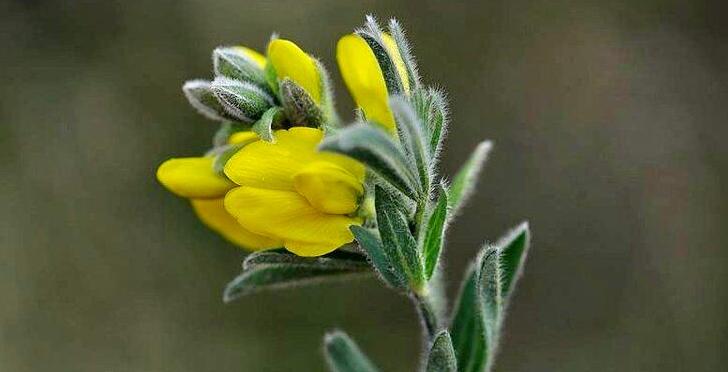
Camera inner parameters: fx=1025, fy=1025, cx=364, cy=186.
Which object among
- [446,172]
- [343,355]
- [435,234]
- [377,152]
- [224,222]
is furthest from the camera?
[446,172]

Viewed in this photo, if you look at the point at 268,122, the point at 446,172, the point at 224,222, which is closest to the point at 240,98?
the point at 268,122

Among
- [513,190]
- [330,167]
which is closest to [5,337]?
[513,190]

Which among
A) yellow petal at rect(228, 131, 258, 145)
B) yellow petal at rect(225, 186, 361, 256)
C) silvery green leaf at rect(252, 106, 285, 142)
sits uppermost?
silvery green leaf at rect(252, 106, 285, 142)

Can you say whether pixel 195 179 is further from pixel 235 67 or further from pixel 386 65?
pixel 386 65

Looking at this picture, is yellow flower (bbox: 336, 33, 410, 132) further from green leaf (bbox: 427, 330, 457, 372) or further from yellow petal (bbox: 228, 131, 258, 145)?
green leaf (bbox: 427, 330, 457, 372)

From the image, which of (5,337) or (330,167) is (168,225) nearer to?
(5,337)

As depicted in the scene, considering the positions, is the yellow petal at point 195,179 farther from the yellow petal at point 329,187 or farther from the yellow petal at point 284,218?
the yellow petal at point 329,187

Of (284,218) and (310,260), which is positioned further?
(310,260)

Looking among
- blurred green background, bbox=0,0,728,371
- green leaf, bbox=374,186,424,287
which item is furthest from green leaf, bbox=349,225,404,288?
blurred green background, bbox=0,0,728,371
